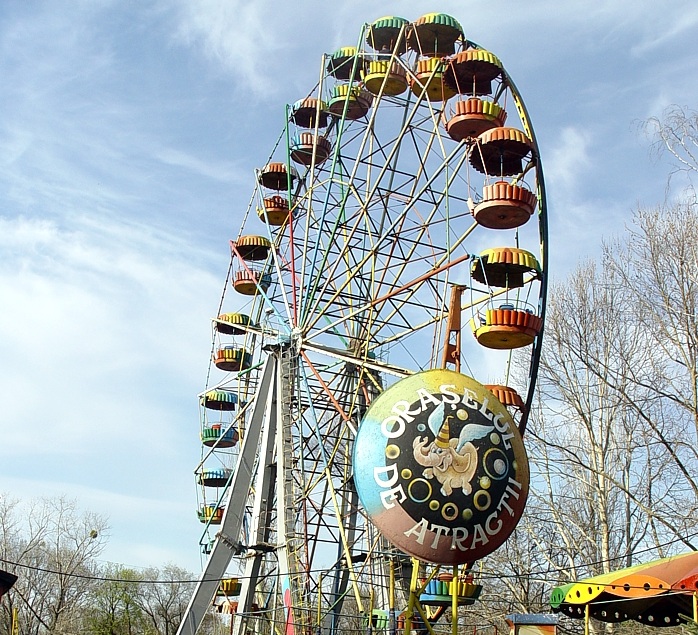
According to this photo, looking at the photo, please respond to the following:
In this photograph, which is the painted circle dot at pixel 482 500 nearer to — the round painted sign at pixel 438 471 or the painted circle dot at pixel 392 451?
the round painted sign at pixel 438 471

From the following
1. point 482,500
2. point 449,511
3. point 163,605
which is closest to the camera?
point 449,511

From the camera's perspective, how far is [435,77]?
22.7 metres

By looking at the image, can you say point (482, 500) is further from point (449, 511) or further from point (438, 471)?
point (438, 471)

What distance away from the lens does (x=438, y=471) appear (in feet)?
39.4

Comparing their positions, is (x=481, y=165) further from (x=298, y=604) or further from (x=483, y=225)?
(x=298, y=604)

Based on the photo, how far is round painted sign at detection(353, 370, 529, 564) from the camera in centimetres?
1190

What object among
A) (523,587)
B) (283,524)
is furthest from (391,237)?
(523,587)

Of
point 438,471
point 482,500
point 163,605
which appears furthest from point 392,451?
point 163,605

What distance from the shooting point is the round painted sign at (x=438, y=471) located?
1190cm

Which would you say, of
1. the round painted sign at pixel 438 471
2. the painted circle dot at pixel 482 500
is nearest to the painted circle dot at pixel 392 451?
the round painted sign at pixel 438 471

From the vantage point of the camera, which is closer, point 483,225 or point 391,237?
point 483,225

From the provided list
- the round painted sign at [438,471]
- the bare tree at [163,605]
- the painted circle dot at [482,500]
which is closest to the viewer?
the round painted sign at [438,471]

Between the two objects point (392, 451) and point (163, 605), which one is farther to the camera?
point (163, 605)

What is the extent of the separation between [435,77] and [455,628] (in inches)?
557
